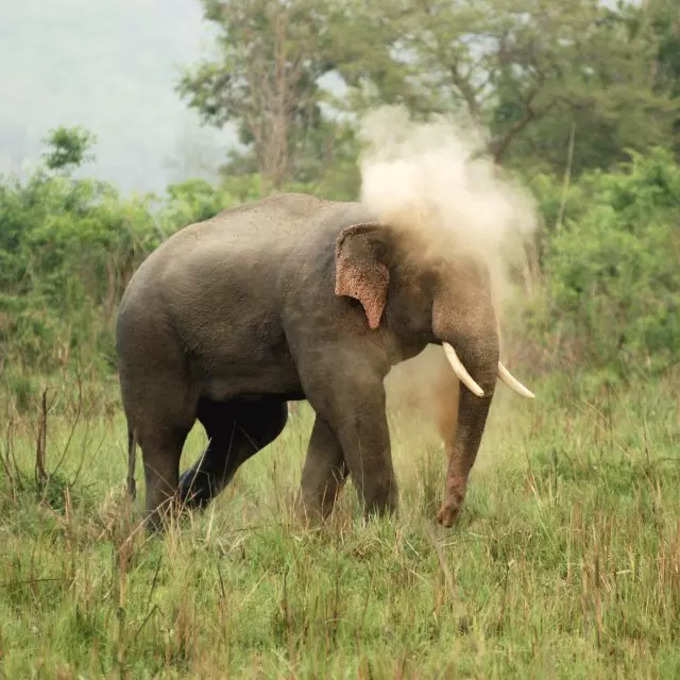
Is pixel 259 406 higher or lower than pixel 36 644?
lower

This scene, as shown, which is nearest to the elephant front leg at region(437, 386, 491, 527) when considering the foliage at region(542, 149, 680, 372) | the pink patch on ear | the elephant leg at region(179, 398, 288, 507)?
the pink patch on ear

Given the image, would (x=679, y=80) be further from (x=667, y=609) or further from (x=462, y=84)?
(x=667, y=609)

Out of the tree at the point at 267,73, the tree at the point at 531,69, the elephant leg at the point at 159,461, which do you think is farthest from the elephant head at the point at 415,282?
the tree at the point at 267,73

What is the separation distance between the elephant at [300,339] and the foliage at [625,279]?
15.0 feet

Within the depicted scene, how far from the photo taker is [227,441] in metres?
6.99

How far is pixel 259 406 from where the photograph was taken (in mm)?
6945

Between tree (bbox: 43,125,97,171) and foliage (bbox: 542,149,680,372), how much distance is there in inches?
177

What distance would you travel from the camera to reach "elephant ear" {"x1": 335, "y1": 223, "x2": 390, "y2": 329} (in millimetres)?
5777

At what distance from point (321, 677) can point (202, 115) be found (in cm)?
3114

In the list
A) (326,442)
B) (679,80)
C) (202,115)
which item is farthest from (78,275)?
(202,115)

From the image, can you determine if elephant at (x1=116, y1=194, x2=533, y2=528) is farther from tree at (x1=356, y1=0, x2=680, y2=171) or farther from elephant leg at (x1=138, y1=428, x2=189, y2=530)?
tree at (x1=356, y1=0, x2=680, y2=171)

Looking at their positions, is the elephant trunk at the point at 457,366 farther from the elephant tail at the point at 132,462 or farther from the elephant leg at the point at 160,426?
the elephant tail at the point at 132,462

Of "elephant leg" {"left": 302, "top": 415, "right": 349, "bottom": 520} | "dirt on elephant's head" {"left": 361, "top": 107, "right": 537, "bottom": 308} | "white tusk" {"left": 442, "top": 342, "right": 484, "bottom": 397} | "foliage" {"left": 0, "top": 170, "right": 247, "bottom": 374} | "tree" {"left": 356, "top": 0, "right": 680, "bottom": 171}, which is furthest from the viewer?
"tree" {"left": 356, "top": 0, "right": 680, "bottom": 171}

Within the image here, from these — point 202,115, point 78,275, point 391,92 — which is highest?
point 78,275
